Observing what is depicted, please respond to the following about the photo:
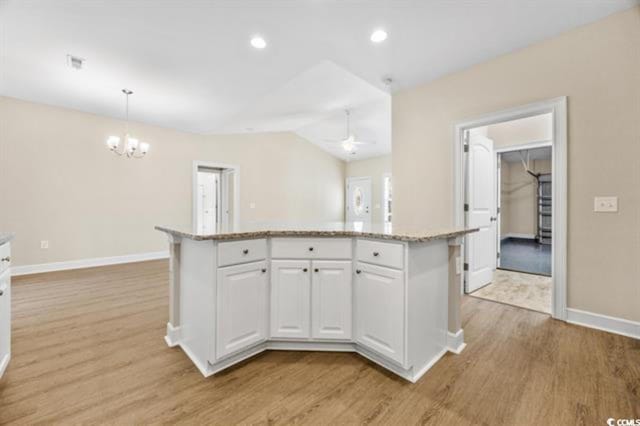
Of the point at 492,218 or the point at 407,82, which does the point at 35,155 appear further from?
the point at 492,218

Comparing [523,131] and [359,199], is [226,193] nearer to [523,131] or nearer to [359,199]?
[359,199]

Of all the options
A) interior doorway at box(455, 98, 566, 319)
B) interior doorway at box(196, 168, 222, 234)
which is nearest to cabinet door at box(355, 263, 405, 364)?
interior doorway at box(455, 98, 566, 319)

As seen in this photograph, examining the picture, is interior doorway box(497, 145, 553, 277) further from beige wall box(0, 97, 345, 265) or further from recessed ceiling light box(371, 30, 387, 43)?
beige wall box(0, 97, 345, 265)

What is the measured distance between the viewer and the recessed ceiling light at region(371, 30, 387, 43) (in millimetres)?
2611

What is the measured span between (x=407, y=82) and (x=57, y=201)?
17.6 feet

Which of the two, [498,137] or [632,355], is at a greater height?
[498,137]

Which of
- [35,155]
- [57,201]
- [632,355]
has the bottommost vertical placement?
[632,355]

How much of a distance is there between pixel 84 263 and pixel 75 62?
3.11 metres

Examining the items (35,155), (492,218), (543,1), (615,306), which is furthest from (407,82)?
(35,155)

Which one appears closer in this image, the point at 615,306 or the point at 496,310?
the point at 615,306

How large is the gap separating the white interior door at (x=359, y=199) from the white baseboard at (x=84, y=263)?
5.35 meters

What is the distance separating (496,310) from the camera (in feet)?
9.15

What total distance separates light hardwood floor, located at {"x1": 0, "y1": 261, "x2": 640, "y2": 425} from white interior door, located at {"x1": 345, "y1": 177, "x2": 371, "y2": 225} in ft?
20.5

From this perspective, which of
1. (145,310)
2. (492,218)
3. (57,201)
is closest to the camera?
(145,310)
